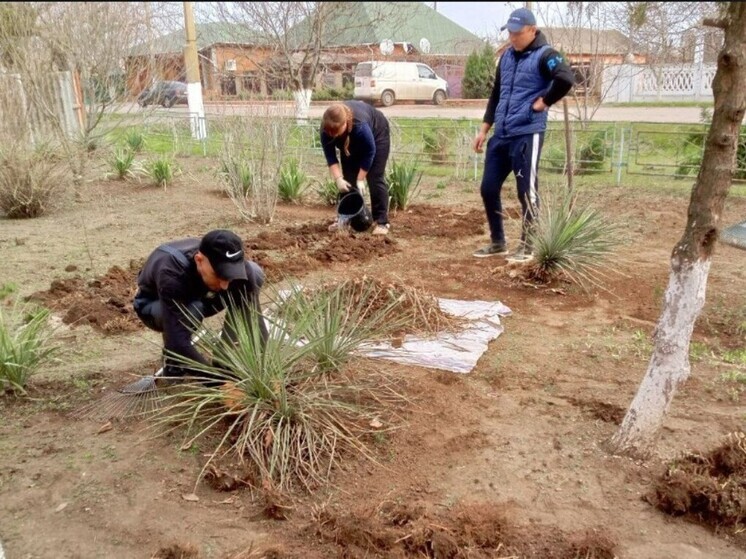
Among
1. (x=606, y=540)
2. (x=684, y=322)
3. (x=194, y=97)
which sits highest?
(x=194, y=97)

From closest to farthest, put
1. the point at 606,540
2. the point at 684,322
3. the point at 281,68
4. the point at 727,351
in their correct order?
the point at 606,540 < the point at 684,322 < the point at 727,351 < the point at 281,68

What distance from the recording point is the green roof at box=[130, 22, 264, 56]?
8750 mm

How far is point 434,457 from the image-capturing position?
8.64 feet

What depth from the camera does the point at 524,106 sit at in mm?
4855

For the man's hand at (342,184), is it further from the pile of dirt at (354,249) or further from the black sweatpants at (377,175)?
the pile of dirt at (354,249)

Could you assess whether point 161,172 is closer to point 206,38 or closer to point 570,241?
point 206,38

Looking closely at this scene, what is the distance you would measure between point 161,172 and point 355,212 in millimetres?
4181

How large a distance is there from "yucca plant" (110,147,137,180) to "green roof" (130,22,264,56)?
160 cm

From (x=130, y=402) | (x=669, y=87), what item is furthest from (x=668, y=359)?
(x=669, y=87)

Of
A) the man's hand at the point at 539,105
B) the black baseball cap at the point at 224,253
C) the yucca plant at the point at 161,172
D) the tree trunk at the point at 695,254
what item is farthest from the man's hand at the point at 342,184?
the yucca plant at the point at 161,172

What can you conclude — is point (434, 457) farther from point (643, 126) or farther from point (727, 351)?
point (643, 126)

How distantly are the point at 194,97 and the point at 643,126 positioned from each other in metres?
8.71

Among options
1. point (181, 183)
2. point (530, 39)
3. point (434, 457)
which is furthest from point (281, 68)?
point (434, 457)

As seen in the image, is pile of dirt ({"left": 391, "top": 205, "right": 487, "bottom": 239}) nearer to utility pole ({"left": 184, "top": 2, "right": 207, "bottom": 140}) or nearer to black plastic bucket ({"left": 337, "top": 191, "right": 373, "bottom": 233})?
black plastic bucket ({"left": 337, "top": 191, "right": 373, "bottom": 233})
